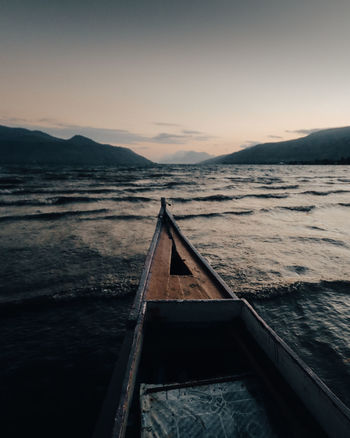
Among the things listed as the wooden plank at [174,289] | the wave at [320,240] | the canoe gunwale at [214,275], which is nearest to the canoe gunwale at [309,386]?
the canoe gunwale at [214,275]

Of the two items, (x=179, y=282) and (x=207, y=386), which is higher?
(x=179, y=282)

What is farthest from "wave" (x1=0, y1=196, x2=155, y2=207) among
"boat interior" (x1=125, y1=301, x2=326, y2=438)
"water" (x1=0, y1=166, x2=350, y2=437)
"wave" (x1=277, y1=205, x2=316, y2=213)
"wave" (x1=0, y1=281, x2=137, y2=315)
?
"boat interior" (x1=125, y1=301, x2=326, y2=438)

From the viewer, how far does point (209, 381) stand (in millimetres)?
2967

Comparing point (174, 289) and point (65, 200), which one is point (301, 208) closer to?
point (174, 289)

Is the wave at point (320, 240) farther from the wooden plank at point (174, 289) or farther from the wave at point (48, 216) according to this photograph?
the wave at point (48, 216)

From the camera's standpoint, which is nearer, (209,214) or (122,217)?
(122,217)

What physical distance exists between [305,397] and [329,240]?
10718 millimetres

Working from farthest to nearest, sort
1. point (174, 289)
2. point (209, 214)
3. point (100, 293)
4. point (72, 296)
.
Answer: point (209, 214) → point (100, 293) → point (72, 296) → point (174, 289)

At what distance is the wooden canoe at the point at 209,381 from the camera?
2436mm

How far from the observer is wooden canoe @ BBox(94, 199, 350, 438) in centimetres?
244

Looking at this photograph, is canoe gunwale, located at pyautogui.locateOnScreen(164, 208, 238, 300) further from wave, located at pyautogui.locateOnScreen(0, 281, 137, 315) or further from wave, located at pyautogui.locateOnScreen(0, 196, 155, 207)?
wave, located at pyautogui.locateOnScreen(0, 196, 155, 207)

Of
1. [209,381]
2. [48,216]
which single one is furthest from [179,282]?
[48,216]

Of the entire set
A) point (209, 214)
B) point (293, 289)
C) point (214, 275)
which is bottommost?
point (293, 289)

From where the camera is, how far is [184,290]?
4.97 meters
